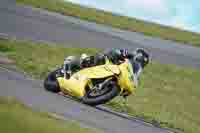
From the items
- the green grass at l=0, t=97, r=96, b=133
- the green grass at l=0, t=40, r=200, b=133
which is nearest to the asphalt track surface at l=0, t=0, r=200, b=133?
the green grass at l=0, t=40, r=200, b=133

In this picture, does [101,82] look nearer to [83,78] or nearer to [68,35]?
[83,78]

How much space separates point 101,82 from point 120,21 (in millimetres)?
17002

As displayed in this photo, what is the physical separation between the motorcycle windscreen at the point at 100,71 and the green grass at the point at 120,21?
15.1 metres

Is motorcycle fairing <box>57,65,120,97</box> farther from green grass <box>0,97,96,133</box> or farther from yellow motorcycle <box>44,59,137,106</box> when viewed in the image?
green grass <box>0,97,96,133</box>

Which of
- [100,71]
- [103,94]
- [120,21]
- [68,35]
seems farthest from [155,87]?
[120,21]

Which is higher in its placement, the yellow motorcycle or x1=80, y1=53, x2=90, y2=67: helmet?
x1=80, y1=53, x2=90, y2=67: helmet

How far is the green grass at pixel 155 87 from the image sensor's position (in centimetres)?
1504

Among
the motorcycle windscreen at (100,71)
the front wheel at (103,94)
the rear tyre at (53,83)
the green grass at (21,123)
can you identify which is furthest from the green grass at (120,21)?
the green grass at (21,123)

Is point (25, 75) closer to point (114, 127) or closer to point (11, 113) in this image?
point (114, 127)

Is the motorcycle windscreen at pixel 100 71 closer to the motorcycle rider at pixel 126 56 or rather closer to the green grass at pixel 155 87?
the motorcycle rider at pixel 126 56

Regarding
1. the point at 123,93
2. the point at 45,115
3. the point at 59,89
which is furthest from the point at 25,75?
the point at 45,115

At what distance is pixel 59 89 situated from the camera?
43.3 feet

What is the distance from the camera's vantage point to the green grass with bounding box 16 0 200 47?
91.7 ft

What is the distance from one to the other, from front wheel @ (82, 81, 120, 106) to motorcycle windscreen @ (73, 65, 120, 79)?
0.18 metres
